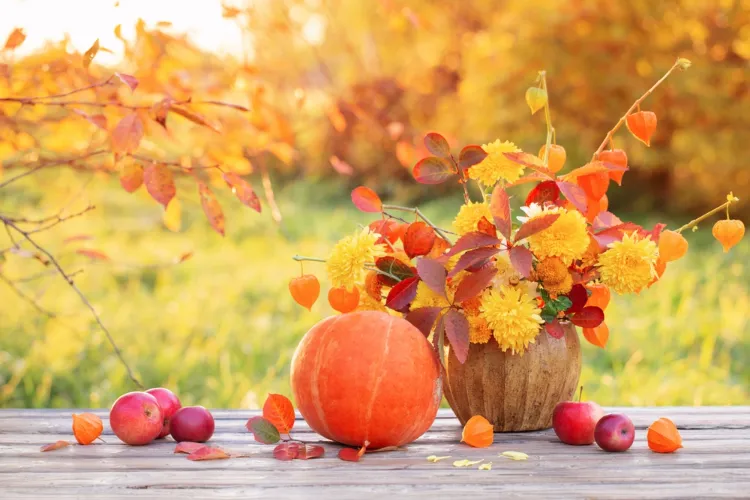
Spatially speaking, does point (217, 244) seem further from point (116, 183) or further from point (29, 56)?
point (29, 56)

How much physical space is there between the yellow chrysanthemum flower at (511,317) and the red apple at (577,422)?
0.42ft

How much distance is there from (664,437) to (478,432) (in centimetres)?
27

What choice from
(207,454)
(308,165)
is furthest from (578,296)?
(308,165)

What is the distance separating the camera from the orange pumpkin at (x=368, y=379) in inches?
47.1

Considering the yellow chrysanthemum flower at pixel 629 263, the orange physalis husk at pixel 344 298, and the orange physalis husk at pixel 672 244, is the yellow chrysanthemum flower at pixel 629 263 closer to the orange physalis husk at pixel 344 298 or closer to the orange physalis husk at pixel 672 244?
the orange physalis husk at pixel 672 244

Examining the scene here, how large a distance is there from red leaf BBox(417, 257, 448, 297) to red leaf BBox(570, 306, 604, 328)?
0.24 m

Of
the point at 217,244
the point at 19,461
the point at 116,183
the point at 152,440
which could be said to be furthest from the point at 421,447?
the point at 116,183

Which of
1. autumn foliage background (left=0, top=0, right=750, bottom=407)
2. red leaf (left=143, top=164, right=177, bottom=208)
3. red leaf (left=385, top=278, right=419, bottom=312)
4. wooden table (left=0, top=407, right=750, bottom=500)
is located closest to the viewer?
wooden table (left=0, top=407, right=750, bottom=500)

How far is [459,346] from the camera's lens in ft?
3.96

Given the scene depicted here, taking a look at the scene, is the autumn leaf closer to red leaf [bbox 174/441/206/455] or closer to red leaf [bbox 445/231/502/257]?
red leaf [bbox 174/441/206/455]

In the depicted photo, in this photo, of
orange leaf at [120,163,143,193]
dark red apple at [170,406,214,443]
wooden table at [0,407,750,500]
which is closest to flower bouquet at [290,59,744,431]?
wooden table at [0,407,750,500]

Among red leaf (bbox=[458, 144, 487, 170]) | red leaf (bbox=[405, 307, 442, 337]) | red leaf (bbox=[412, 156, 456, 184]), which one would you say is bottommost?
red leaf (bbox=[405, 307, 442, 337])

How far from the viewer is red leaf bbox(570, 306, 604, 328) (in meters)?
1.31

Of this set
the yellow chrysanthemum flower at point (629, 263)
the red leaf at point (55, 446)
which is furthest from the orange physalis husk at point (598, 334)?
the red leaf at point (55, 446)
